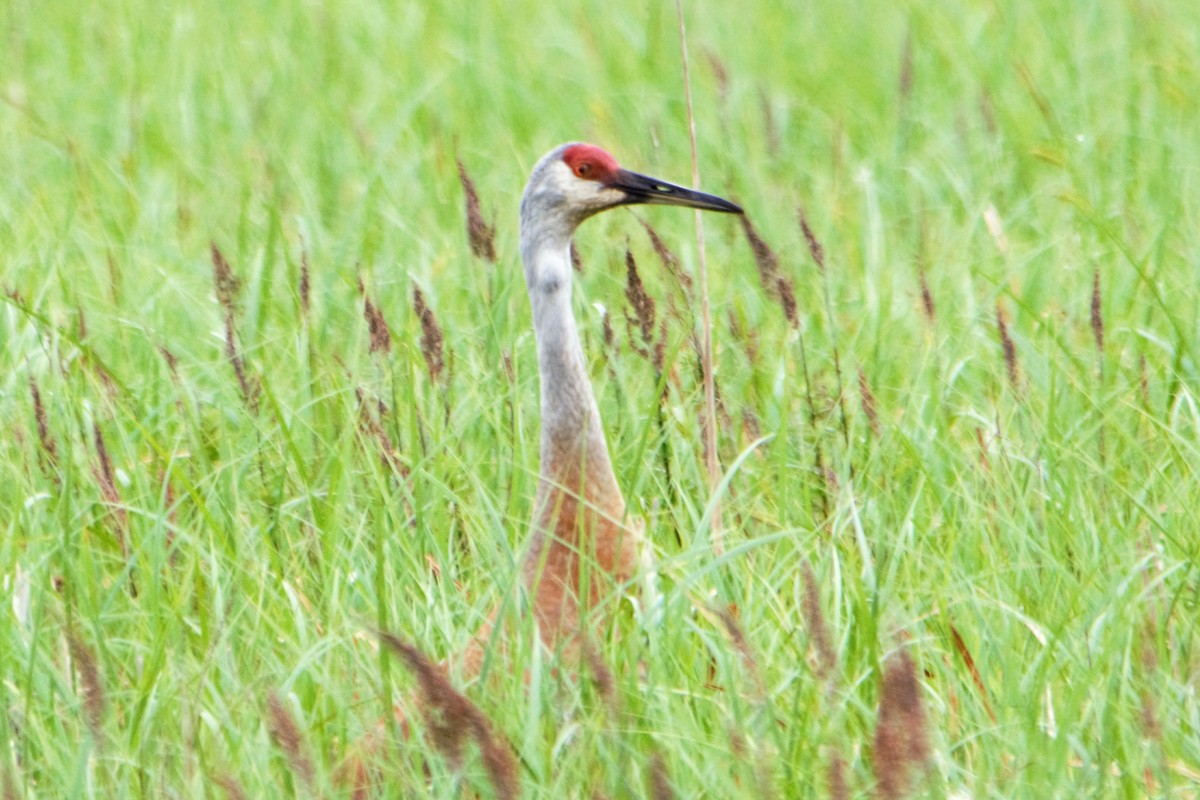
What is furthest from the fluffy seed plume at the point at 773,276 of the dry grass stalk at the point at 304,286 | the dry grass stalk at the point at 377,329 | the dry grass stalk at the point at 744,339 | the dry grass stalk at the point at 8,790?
the dry grass stalk at the point at 8,790

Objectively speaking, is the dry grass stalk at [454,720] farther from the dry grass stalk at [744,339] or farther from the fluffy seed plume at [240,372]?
the dry grass stalk at [744,339]

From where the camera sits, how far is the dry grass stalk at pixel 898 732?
177 cm

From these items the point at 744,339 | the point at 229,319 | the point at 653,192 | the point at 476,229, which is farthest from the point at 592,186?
the point at 229,319

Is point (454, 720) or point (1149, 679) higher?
point (454, 720)

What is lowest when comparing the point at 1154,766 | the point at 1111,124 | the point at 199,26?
the point at 1154,766

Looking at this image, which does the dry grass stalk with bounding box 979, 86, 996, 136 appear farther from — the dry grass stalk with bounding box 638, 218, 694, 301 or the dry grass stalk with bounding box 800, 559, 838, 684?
the dry grass stalk with bounding box 800, 559, 838, 684

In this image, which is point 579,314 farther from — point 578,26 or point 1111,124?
point 578,26

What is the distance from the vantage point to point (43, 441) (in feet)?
10.3

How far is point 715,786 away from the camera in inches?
90.4

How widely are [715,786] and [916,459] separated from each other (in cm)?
103

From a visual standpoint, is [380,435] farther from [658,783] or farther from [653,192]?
[658,783]

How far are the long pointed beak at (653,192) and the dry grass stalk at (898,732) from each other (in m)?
1.64

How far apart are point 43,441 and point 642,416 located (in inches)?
44.5

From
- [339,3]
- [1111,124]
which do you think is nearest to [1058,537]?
[1111,124]
